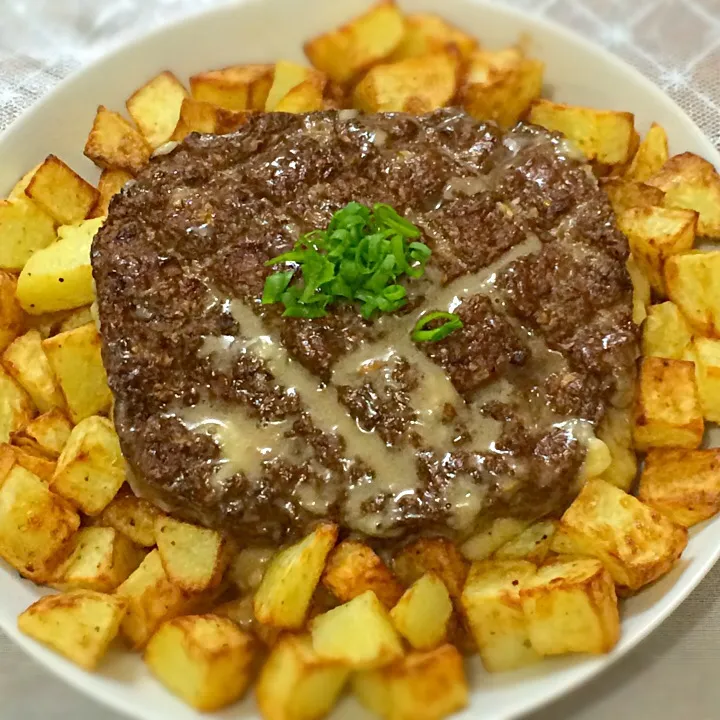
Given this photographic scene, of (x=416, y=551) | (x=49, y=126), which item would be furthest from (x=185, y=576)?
(x=49, y=126)

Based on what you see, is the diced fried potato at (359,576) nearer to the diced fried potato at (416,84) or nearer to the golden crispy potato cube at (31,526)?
the golden crispy potato cube at (31,526)

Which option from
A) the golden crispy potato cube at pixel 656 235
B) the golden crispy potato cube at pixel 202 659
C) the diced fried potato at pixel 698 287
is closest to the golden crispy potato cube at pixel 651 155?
the golden crispy potato cube at pixel 656 235

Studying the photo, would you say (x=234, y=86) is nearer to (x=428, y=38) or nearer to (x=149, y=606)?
(x=428, y=38)

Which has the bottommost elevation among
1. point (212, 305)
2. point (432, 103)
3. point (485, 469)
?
point (485, 469)

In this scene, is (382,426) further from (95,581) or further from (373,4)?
(373,4)

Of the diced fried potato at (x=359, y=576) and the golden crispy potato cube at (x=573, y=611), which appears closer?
the golden crispy potato cube at (x=573, y=611)

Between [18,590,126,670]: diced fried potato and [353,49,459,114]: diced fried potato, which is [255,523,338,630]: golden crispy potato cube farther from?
[353,49,459,114]: diced fried potato
